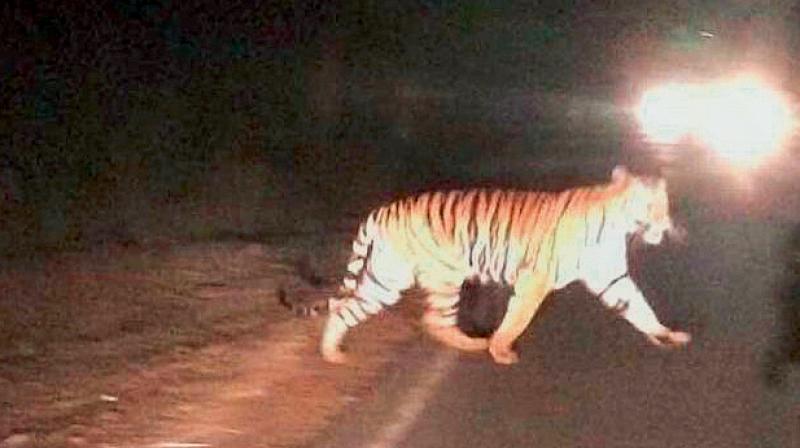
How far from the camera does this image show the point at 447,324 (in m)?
10.7

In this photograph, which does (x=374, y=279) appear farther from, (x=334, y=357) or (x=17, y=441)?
(x=17, y=441)

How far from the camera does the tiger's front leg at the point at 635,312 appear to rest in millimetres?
10500

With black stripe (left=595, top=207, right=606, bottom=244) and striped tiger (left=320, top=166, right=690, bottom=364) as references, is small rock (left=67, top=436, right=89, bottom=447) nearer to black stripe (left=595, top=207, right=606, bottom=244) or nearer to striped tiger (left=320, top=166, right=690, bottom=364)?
striped tiger (left=320, top=166, right=690, bottom=364)

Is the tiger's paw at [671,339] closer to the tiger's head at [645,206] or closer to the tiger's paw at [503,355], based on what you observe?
the tiger's head at [645,206]

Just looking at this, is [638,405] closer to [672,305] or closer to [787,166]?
[672,305]

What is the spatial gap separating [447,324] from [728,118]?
11.7m

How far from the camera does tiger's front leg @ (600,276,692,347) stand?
34.4ft

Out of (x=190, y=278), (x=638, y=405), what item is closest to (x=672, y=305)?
(x=638, y=405)

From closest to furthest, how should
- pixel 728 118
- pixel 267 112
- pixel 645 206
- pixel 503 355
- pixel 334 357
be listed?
pixel 645 206 → pixel 503 355 → pixel 334 357 → pixel 728 118 → pixel 267 112

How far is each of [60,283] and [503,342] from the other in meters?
4.61

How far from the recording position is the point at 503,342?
33.8 ft

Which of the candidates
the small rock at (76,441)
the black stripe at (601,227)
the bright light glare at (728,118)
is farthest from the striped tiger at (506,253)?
the bright light glare at (728,118)

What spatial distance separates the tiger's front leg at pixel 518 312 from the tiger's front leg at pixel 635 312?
0.44m

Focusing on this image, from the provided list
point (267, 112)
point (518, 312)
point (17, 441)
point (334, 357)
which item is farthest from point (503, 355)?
point (267, 112)
